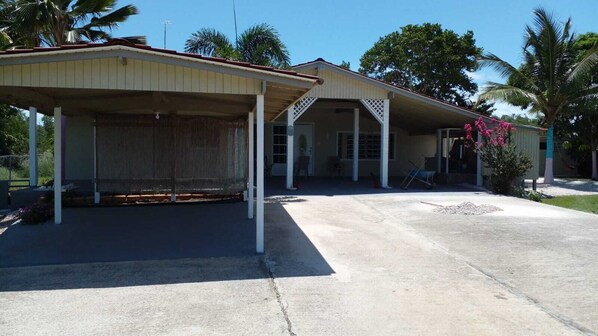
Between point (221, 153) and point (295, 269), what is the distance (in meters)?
5.73

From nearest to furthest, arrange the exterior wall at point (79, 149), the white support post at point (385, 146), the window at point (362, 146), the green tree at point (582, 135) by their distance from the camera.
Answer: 1. the exterior wall at point (79, 149)
2. the white support post at point (385, 146)
3. the window at point (362, 146)
4. the green tree at point (582, 135)

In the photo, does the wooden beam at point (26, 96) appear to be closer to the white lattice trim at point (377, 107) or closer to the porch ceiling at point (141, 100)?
the porch ceiling at point (141, 100)

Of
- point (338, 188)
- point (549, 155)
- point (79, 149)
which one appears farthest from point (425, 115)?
point (79, 149)

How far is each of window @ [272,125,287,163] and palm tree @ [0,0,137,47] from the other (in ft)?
22.3

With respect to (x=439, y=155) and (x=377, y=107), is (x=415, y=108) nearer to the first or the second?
→ (x=377, y=107)

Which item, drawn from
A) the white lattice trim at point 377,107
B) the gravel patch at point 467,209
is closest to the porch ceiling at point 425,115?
the white lattice trim at point 377,107

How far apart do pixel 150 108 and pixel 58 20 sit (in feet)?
19.6

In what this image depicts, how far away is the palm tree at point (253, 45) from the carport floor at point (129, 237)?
835 cm

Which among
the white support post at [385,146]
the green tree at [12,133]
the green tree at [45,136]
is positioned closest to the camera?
the white support post at [385,146]

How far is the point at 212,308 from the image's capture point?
4551mm

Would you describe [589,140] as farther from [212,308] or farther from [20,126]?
[20,126]

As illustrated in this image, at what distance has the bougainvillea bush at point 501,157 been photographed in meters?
14.3

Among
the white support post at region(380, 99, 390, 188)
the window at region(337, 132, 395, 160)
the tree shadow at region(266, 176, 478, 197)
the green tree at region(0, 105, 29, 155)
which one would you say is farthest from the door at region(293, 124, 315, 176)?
the green tree at region(0, 105, 29, 155)

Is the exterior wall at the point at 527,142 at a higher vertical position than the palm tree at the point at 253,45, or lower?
lower
